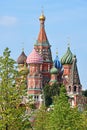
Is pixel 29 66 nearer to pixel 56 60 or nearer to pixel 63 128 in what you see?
pixel 56 60

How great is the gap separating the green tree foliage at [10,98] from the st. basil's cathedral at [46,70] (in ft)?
142

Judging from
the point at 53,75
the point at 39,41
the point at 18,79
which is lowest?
the point at 18,79

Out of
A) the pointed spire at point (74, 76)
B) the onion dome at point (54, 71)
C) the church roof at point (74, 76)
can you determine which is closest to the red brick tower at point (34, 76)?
the onion dome at point (54, 71)

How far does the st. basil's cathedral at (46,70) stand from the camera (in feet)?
209

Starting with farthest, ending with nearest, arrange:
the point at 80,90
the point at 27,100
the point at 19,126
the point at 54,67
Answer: the point at 54,67, the point at 80,90, the point at 27,100, the point at 19,126

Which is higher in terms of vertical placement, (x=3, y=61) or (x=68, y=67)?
(x=68, y=67)

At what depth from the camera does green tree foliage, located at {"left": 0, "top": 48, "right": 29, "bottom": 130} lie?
18266 mm

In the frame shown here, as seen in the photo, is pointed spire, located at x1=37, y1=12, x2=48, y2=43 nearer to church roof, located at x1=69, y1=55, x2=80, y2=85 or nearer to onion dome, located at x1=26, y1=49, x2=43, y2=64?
onion dome, located at x1=26, y1=49, x2=43, y2=64

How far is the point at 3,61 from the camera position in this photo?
Answer: 19000 mm

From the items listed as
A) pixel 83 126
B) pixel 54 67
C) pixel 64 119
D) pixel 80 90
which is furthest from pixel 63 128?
pixel 54 67

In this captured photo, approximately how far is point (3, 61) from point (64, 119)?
294 inches

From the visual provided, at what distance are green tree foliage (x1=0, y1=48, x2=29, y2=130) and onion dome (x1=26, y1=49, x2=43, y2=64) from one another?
47.0m

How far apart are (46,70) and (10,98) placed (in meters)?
50.3

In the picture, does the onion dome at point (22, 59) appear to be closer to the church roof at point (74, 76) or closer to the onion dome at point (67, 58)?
the onion dome at point (67, 58)
